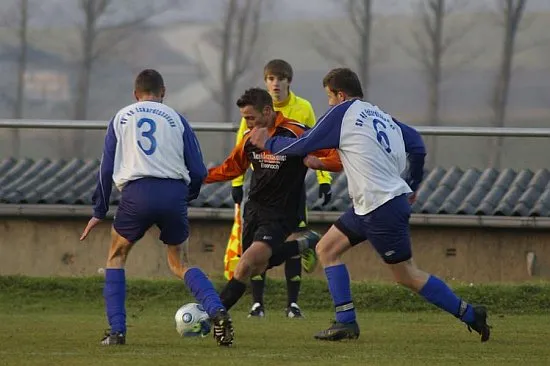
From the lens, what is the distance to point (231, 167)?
12102 millimetres

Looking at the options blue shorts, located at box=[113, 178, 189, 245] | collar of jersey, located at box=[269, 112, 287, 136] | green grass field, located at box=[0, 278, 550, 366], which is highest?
collar of jersey, located at box=[269, 112, 287, 136]

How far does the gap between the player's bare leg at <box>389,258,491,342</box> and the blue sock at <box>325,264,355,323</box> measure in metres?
0.44

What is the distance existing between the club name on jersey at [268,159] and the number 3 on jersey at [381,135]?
130 cm

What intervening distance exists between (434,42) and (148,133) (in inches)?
315

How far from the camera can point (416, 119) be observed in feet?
59.5

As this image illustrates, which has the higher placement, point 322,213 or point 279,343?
point 322,213

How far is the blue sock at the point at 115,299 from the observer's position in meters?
10.7

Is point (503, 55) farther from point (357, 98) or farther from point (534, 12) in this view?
point (357, 98)

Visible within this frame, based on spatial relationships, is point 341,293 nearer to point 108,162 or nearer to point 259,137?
point 259,137

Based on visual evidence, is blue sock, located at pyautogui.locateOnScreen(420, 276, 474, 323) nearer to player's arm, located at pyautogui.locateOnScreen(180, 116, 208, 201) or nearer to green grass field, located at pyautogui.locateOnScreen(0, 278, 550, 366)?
green grass field, located at pyautogui.locateOnScreen(0, 278, 550, 366)

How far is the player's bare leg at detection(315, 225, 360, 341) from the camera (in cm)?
1134

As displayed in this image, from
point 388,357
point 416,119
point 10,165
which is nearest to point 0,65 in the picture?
point 10,165

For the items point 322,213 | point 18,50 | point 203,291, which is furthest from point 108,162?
point 18,50

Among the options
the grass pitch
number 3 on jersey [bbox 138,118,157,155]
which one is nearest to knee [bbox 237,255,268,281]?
the grass pitch
